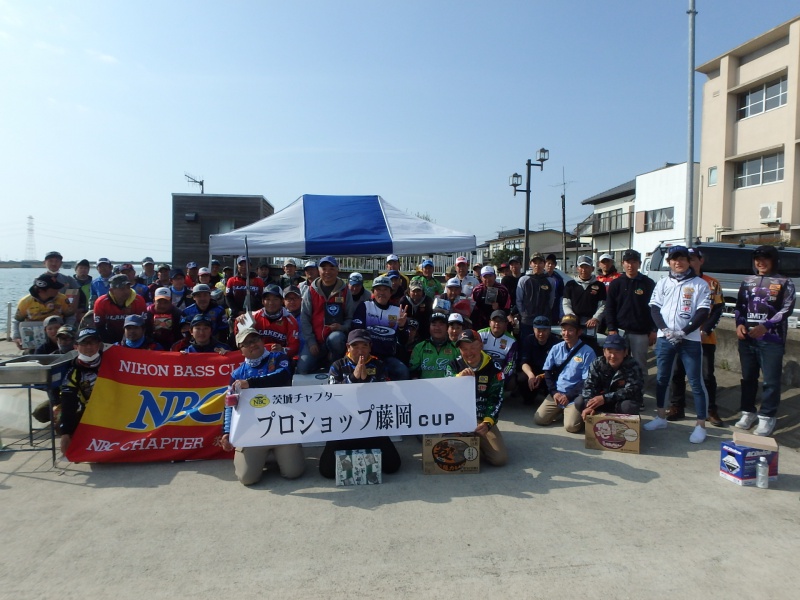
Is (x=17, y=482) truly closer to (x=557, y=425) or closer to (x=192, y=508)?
(x=192, y=508)

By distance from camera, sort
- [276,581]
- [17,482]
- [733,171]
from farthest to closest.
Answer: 1. [733,171]
2. [17,482]
3. [276,581]

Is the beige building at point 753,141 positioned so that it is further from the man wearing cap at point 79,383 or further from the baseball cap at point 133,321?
the man wearing cap at point 79,383

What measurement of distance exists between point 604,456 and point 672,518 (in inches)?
48.3

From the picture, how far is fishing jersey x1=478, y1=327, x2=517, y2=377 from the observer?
6.63m

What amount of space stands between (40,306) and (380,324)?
4.44 m

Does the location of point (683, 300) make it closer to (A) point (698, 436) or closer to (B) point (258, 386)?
(A) point (698, 436)

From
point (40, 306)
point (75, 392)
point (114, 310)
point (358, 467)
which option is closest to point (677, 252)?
point (358, 467)

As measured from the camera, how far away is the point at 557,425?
A: 5957mm

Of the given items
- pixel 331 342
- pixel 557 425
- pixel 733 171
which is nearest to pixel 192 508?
pixel 331 342

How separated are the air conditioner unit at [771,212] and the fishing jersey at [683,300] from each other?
2080 centimetres

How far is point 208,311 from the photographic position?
247 inches

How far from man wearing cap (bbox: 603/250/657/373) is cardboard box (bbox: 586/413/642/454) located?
56.5 inches

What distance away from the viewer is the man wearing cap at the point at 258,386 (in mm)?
4344

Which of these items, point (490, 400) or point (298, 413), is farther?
point (490, 400)
